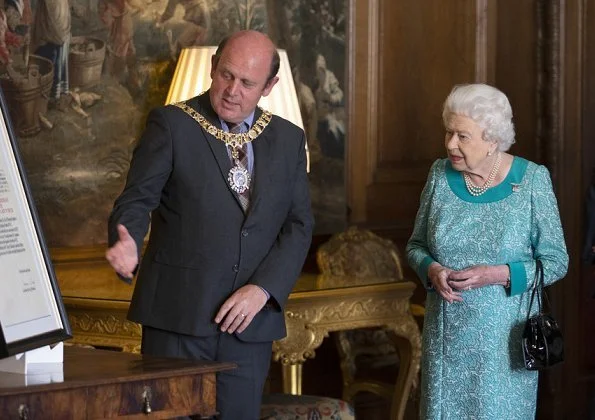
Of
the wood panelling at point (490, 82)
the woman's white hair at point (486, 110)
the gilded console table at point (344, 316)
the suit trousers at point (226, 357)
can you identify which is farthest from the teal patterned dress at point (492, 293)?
the wood panelling at point (490, 82)

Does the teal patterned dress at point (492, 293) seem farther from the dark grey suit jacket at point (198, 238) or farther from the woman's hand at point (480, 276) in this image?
the dark grey suit jacket at point (198, 238)

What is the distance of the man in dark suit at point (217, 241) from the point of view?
3816 mm

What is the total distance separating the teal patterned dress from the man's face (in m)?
1.28

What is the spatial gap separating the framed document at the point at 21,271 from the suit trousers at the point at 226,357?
29.9 inches

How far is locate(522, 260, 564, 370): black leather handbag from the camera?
4695mm

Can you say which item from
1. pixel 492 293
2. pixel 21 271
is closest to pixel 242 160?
pixel 21 271

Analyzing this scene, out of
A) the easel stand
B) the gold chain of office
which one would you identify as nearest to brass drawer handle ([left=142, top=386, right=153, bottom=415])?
the easel stand

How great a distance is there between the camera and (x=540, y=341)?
470 centimetres

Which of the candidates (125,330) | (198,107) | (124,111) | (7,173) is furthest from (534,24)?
(7,173)

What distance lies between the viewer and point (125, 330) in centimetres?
533

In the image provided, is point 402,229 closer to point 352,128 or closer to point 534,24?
point 352,128

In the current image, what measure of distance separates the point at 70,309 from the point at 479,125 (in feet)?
6.29

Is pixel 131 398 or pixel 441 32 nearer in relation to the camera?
pixel 131 398

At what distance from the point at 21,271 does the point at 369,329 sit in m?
4.39
